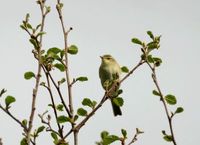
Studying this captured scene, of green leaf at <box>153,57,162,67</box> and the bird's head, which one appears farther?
the bird's head

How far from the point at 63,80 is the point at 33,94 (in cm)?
114

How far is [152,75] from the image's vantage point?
444 cm

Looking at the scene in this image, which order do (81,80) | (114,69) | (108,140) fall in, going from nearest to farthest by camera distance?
(108,140) → (81,80) → (114,69)

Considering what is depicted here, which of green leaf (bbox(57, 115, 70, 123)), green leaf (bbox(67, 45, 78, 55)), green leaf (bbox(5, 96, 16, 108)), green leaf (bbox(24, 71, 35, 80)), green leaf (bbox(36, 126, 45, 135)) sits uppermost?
green leaf (bbox(67, 45, 78, 55))

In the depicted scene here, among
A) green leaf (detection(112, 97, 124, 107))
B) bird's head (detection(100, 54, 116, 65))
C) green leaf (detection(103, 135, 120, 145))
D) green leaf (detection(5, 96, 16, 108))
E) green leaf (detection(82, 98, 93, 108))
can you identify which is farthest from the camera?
bird's head (detection(100, 54, 116, 65))

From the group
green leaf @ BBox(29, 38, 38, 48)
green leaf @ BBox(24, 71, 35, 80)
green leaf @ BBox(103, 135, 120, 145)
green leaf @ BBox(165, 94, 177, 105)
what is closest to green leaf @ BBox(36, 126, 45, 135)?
green leaf @ BBox(24, 71, 35, 80)

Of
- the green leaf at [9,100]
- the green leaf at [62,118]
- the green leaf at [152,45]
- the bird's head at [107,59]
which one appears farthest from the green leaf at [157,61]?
the bird's head at [107,59]

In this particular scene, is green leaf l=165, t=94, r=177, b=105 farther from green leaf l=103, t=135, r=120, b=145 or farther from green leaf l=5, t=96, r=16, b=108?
green leaf l=5, t=96, r=16, b=108

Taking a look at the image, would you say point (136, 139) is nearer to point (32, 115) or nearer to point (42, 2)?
point (32, 115)

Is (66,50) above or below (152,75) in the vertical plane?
above

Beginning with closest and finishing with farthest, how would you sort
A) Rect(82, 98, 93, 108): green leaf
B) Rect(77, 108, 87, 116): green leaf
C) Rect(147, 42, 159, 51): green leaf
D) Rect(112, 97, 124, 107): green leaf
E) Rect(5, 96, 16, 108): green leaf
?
1. Rect(5, 96, 16, 108): green leaf
2. Rect(77, 108, 87, 116): green leaf
3. Rect(82, 98, 93, 108): green leaf
4. Rect(147, 42, 159, 51): green leaf
5. Rect(112, 97, 124, 107): green leaf

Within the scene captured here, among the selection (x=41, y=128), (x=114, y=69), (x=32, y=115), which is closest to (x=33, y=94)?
(x=32, y=115)

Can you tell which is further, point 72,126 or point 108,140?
point 108,140

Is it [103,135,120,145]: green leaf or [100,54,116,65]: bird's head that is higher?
[100,54,116,65]: bird's head
